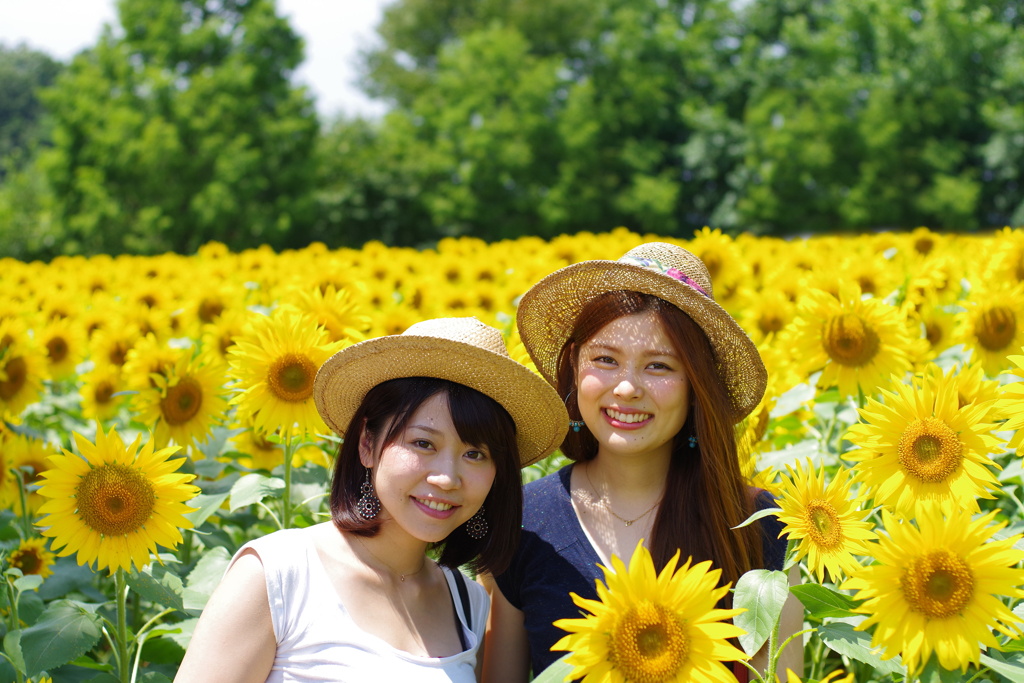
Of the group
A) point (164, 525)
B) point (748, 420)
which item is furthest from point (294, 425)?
point (748, 420)

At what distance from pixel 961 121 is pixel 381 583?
3004 cm

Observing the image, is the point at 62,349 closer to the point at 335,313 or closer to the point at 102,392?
the point at 102,392

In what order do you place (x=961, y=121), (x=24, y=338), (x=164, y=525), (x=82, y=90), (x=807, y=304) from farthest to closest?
(x=961, y=121)
(x=82, y=90)
(x=24, y=338)
(x=807, y=304)
(x=164, y=525)

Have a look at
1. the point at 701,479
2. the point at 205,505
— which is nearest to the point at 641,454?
the point at 701,479

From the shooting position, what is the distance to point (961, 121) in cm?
2747

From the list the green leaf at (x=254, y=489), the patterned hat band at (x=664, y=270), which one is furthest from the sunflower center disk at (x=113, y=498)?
the patterned hat band at (x=664, y=270)

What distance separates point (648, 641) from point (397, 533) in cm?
89

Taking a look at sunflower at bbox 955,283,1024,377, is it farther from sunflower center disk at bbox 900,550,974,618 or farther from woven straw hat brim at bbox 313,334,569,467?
sunflower center disk at bbox 900,550,974,618

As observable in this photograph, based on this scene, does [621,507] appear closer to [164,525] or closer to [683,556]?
[683,556]

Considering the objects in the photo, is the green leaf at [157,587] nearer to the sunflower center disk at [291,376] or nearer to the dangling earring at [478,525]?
the sunflower center disk at [291,376]

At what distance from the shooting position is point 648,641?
133 cm

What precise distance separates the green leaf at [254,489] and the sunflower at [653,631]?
133cm

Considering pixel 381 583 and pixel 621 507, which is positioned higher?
pixel 621 507

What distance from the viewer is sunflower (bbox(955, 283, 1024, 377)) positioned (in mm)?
2830
